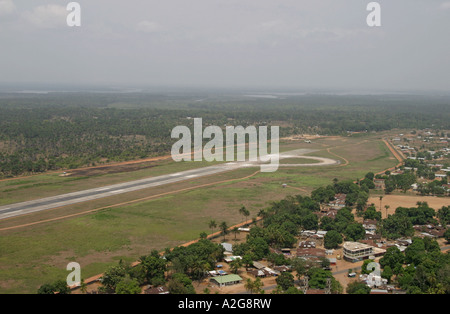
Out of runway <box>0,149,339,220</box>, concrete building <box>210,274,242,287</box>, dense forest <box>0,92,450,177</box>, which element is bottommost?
concrete building <box>210,274,242,287</box>

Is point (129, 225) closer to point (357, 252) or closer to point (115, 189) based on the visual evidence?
point (115, 189)

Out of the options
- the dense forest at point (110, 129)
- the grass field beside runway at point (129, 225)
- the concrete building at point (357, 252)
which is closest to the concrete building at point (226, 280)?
the grass field beside runway at point (129, 225)

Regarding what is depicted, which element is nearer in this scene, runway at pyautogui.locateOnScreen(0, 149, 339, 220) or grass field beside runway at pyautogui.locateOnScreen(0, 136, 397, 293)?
grass field beside runway at pyautogui.locateOnScreen(0, 136, 397, 293)

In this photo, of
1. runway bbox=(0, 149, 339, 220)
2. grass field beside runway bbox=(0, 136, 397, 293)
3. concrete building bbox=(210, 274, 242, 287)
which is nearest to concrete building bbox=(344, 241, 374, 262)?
concrete building bbox=(210, 274, 242, 287)

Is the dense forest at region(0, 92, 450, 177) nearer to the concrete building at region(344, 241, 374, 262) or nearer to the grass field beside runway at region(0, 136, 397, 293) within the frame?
the grass field beside runway at region(0, 136, 397, 293)

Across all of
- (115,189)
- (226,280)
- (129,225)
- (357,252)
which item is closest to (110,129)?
(115,189)

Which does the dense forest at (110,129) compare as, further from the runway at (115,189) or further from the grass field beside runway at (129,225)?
the grass field beside runway at (129,225)

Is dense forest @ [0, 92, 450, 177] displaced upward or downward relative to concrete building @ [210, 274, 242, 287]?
upward

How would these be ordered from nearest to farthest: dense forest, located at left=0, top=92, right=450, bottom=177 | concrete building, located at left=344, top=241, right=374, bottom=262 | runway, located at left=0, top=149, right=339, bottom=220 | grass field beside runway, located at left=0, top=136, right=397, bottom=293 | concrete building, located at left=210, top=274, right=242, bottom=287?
concrete building, located at left=210, top=274, right=242, bottom=287 → grass field beside runway, located at left=0, top=136, right=397, bottom=293 → concrete building, located at left=344, top=241, right=374, bottom=262 → runway, located at left=0, top=149, right=339, bottom=220 → dense forest, located at left=0, top=92, right=450, bottom=177

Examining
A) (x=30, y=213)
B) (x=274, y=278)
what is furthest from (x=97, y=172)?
(x=274, y=278)
